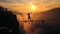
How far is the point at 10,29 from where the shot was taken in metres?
2.13

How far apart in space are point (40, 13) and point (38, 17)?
0.22 feet

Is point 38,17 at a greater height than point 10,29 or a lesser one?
greater

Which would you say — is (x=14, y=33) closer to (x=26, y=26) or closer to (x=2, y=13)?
(x=26, y=26)

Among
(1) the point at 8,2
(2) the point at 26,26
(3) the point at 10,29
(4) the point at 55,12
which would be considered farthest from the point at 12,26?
(4) the point at 55,12

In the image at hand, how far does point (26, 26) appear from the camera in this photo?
2.15 meters

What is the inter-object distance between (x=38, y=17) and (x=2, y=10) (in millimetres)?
544

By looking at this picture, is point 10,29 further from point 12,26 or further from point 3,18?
point 3,18

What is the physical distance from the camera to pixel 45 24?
6.96ft

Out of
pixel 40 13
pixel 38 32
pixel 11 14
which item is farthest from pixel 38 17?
pixel 11 14

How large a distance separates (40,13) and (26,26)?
283 millimetres

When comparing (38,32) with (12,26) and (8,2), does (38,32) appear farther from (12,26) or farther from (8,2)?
(8,2)

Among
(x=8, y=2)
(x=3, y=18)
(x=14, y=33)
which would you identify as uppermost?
(x=8, y=2)

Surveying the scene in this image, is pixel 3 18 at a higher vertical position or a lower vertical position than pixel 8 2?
lower

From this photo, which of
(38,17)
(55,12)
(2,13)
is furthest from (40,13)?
(2,13)
